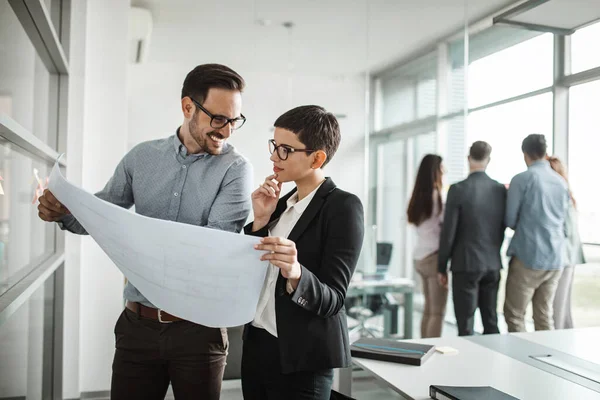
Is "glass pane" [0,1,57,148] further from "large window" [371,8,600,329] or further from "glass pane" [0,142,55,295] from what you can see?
"large window" [371,8,600,329]

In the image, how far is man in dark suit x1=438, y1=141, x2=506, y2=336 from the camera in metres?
3.55

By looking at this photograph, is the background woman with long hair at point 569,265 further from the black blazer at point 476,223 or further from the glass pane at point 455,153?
the glass pane at point 455,153

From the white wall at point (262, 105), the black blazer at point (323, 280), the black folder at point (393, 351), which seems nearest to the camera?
the black blazer at point (323, 280)

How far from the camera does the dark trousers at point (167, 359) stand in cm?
148

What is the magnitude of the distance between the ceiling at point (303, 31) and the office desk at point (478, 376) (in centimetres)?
242

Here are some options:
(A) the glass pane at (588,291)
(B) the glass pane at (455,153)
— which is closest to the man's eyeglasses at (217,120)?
(A) the glass pane at (588,291)

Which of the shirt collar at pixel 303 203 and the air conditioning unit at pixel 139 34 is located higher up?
the air conditioning unit at pixel 139 34

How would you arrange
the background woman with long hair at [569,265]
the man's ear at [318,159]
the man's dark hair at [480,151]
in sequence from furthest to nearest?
the man's dark hair at [480,151]
the background woman with long hair at [569,265]
the man's ear at [318,159]

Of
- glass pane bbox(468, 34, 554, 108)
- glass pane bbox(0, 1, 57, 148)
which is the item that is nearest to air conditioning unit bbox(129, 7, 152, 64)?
glass pane bbox(0, 1, 57, 148)

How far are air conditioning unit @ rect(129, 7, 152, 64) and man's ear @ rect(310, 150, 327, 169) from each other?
93.1 inches

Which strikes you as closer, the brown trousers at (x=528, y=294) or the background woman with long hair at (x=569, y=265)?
the background woman with long hair at (x=569, y=265)

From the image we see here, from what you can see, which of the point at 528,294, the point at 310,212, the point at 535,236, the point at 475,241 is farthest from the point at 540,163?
the point at 310,212

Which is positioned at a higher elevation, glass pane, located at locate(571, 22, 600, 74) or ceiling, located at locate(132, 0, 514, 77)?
ceiling, located at locate(132, 0, 514, 77)

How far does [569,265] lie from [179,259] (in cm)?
222
